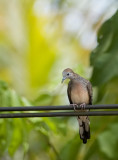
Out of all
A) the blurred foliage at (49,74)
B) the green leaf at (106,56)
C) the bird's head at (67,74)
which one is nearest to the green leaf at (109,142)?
the blurred foliage at (49,74)

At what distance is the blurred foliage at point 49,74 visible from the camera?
5751mm

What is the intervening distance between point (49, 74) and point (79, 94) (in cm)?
468

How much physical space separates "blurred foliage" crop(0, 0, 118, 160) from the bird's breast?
22.7 inches

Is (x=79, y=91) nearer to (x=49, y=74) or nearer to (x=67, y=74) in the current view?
(x=67, y=74)

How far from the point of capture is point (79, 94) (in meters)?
5.17

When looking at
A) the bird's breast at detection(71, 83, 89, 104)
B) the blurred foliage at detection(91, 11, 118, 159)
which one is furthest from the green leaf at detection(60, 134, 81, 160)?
the bird's breast at detection(71, 83, 89, 104)

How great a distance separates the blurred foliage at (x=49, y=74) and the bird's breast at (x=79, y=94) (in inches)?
22.7

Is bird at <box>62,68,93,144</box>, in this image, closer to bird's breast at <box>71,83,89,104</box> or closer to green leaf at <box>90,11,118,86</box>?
bird's breast at <box>71,83,89,104</box>

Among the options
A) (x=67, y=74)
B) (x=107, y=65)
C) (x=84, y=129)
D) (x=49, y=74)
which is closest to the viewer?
(x=67, y=74)

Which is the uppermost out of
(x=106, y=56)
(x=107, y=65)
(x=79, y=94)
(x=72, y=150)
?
(x=106, y=56)

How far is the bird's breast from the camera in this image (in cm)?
514

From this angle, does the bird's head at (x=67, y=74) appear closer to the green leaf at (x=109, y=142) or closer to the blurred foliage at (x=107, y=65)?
the blurred foliage at (x=107, y=65)

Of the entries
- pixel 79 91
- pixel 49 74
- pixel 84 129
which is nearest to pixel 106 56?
pixel 79 91

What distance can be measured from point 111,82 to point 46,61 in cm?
355
